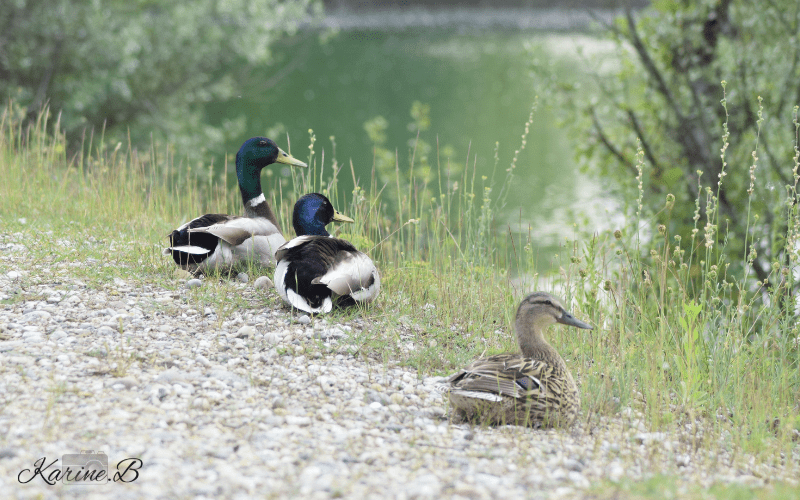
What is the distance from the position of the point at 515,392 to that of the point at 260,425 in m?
1.33

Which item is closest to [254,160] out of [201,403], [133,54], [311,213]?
[311,213]

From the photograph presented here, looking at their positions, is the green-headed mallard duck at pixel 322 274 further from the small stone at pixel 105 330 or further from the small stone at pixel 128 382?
the small stone at pixel 128 382

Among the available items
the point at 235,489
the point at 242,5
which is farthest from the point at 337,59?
the point at 235,489

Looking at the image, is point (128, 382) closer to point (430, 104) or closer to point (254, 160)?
point (254, 160)

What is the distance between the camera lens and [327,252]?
17.4 feet

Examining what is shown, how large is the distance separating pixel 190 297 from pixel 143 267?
92cm

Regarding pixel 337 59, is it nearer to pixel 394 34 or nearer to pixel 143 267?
pixel 394 34

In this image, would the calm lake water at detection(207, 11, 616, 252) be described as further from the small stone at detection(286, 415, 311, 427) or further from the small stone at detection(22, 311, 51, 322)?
the small stone at detection(286, 415, 311, 427)

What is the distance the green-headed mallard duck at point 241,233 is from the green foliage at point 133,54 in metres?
7.60

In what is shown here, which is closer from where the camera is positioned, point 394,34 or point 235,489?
point 235,489

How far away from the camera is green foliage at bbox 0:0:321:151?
531 inches

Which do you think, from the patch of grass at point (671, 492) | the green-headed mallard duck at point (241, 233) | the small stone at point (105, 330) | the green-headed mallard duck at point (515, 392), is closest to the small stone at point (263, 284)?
the green-headed mallard duck at point (241, 233)

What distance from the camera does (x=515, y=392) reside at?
3.78m

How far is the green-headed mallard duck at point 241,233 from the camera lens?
5891 millimetres
